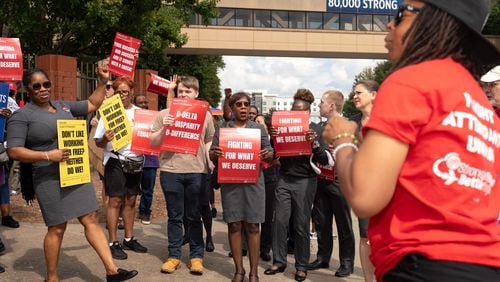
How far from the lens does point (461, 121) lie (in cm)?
169

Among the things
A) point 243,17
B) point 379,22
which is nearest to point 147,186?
point 243,17

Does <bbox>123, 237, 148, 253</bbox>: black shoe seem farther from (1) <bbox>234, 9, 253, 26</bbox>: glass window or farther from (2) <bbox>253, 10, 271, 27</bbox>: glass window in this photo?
(2) <bbox>253, 10, 271, 27</bbox>: glass window

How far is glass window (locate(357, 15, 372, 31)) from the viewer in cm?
4666

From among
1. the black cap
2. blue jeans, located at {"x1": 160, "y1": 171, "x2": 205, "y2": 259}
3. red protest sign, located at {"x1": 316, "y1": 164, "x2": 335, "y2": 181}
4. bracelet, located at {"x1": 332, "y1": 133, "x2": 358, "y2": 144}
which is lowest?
blue jeans, located at {"x1": 160, "y1": 171, "x2": 205, "y2": 259}

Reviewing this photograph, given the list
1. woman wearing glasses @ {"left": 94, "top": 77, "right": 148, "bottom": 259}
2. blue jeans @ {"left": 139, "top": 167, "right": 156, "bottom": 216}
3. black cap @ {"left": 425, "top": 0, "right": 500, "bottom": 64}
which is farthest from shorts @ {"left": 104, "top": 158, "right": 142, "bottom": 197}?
black cap @ {"left": 425, "top": 0, "right": 500, "bottom": 64}

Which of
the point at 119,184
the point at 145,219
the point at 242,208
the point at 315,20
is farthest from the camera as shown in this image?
the point at 315,20

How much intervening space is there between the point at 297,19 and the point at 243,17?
4.66 meters

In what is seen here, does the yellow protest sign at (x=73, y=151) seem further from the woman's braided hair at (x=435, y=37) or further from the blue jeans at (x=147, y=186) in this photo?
the blue jeans at (x=147, y=186)

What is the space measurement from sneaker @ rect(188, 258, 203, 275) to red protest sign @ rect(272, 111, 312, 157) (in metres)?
1.43

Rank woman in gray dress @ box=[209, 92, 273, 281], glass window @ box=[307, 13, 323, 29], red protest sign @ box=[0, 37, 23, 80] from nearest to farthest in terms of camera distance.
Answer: woman in gray dress @ box=[209, 92, 273, 281] → red protest sign @ box=[0, 37, 23, 80] → glass window @ box=[307, 13, 323, 29]

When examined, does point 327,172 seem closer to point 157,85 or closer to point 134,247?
point 134,247

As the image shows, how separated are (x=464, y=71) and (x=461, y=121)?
210 millimetres

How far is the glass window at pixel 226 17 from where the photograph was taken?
1763 inches

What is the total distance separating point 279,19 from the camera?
46.1 metres
